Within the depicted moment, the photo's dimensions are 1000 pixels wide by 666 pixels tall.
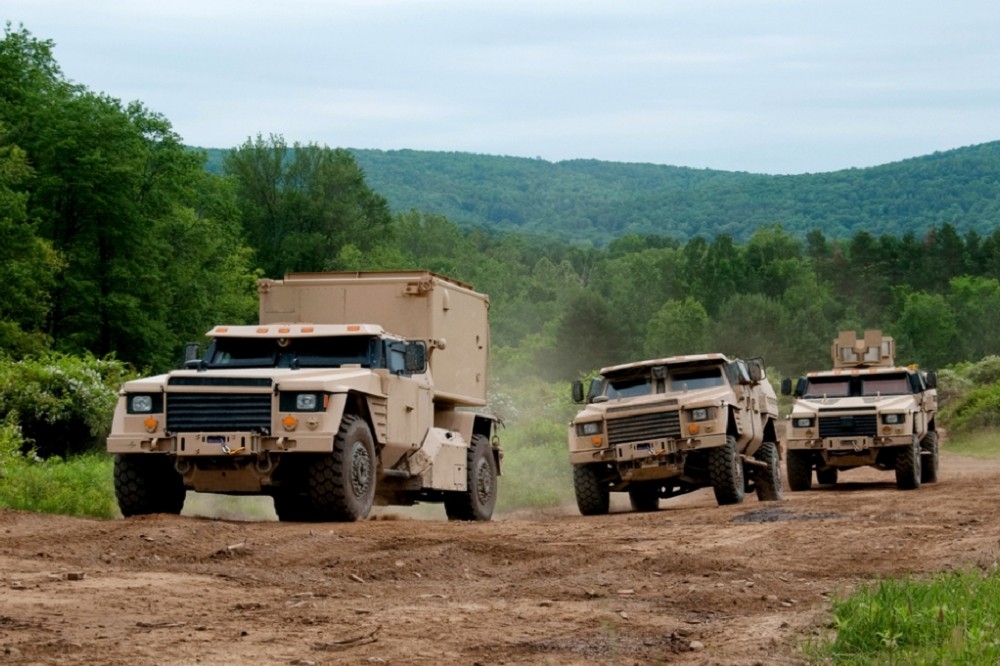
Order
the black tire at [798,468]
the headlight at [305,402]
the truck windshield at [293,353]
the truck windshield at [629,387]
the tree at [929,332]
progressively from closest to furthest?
the headlight at [305,402] → the truck windshield at [293,353] → the truck windshield at [629,387] → the black tire at [798,468] → the tree at [929,332]

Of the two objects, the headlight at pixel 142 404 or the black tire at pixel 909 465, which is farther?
the black tire at pixel 909 465

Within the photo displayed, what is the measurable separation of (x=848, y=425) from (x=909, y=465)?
1.20 meters

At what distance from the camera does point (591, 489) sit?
21844 millimetres

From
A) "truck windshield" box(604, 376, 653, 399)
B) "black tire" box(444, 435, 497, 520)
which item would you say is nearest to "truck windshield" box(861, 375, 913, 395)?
"truck windshield" box(604, 376, 653, 399)

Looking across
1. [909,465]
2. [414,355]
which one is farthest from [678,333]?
[414,355]

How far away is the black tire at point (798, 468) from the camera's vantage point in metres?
27.2

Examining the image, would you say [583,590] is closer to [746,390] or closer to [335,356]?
[335,356]

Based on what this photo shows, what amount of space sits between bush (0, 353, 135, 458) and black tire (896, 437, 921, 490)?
12.3 meters

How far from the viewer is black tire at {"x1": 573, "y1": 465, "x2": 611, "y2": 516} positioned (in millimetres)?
21844

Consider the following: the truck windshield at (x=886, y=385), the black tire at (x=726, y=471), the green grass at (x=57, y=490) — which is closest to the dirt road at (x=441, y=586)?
the green grass at (x=57, y=490)

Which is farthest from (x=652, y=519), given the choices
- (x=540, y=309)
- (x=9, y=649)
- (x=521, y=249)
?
(x=521, y=249)

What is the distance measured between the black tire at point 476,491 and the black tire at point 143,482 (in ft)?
13.9

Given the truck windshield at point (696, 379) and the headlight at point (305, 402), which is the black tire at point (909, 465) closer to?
the truck windshield at point (696, 379)

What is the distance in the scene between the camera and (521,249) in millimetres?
167250
